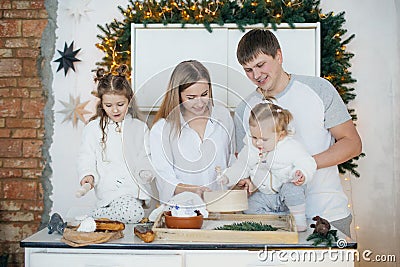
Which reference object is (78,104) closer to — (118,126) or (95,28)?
(95,28)

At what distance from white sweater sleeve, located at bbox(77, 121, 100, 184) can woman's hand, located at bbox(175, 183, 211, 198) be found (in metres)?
0.50

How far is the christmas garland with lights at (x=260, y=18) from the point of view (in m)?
3.49

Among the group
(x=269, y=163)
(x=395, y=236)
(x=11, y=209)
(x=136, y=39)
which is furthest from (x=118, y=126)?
(x=395, y=236)

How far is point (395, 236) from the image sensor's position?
376cm

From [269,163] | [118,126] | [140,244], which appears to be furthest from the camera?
[118,126]

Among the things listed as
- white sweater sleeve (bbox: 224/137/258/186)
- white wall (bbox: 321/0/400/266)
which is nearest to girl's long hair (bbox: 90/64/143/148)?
white sweater sleeve (bbox: 224/137/258/186)

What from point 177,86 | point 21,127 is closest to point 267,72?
point 177,86

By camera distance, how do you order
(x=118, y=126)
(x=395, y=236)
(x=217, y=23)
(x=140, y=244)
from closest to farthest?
1. (x=140, y=244)
2. (x=118, y=126)
3. (x=217, y=23)
4. (x=395, y=236)

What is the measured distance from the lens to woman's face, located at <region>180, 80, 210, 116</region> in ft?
9.55

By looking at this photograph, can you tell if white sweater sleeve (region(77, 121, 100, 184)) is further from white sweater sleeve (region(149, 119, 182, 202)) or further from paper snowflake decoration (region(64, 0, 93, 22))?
paper snowflake decoration (region(64, 0, 93, 22))

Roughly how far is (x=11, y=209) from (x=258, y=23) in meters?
2.02

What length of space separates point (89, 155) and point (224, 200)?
0.82 m

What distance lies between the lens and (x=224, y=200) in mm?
2846

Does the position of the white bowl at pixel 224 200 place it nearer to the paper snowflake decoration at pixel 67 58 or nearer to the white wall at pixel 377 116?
the white wall at pixel 377 116
